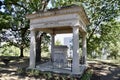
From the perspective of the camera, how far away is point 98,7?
19.9m

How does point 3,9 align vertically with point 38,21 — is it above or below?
above

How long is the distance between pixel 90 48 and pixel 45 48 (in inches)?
258

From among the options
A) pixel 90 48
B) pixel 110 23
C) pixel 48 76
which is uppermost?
pixel 110 23

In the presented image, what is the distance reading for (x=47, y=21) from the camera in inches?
Answer: 421

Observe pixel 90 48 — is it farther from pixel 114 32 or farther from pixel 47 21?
pixel 47 21

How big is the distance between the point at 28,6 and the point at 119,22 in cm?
1134

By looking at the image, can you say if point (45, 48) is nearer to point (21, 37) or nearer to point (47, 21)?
point (21, 37)

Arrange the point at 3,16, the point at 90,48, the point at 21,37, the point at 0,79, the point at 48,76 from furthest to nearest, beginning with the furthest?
the point at 90,48, the point at 21,37, the point at 3,16, the point at 48,76, the point at 0,79

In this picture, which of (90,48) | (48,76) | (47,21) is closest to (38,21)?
(47,21)

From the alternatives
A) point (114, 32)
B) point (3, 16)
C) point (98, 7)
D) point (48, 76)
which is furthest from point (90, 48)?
point (48, 76)

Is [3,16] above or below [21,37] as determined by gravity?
above

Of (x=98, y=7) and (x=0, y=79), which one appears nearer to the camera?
(x=0, y=79)

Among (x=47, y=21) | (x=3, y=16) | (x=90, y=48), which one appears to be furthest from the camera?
(x=90, y=48)

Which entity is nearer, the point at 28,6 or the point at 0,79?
the point at 0,79
